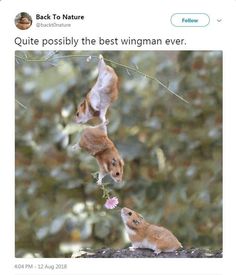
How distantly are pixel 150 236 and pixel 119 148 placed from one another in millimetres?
206

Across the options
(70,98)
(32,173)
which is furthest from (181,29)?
(32,173)

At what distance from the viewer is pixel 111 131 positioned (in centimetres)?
259

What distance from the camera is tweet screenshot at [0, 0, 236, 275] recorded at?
101 inches

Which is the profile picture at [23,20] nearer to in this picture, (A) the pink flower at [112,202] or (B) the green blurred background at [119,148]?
(B) the green blurred background at [119,148]

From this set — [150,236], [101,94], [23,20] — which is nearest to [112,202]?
[150,236]

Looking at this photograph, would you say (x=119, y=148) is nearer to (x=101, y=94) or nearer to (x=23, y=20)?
(x=101, y=94)

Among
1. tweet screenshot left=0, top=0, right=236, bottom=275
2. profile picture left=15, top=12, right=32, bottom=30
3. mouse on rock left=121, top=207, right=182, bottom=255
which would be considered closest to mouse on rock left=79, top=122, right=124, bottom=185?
tweet screenshot left=0, top=0, right=236, bottom=275

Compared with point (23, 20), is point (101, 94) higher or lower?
lower

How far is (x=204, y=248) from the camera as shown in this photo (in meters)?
2.60

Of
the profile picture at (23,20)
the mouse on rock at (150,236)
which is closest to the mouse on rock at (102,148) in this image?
the mouse on rock at (150,236)

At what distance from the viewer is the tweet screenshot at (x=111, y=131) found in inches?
101

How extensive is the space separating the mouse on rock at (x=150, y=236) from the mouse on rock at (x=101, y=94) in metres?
0.24
